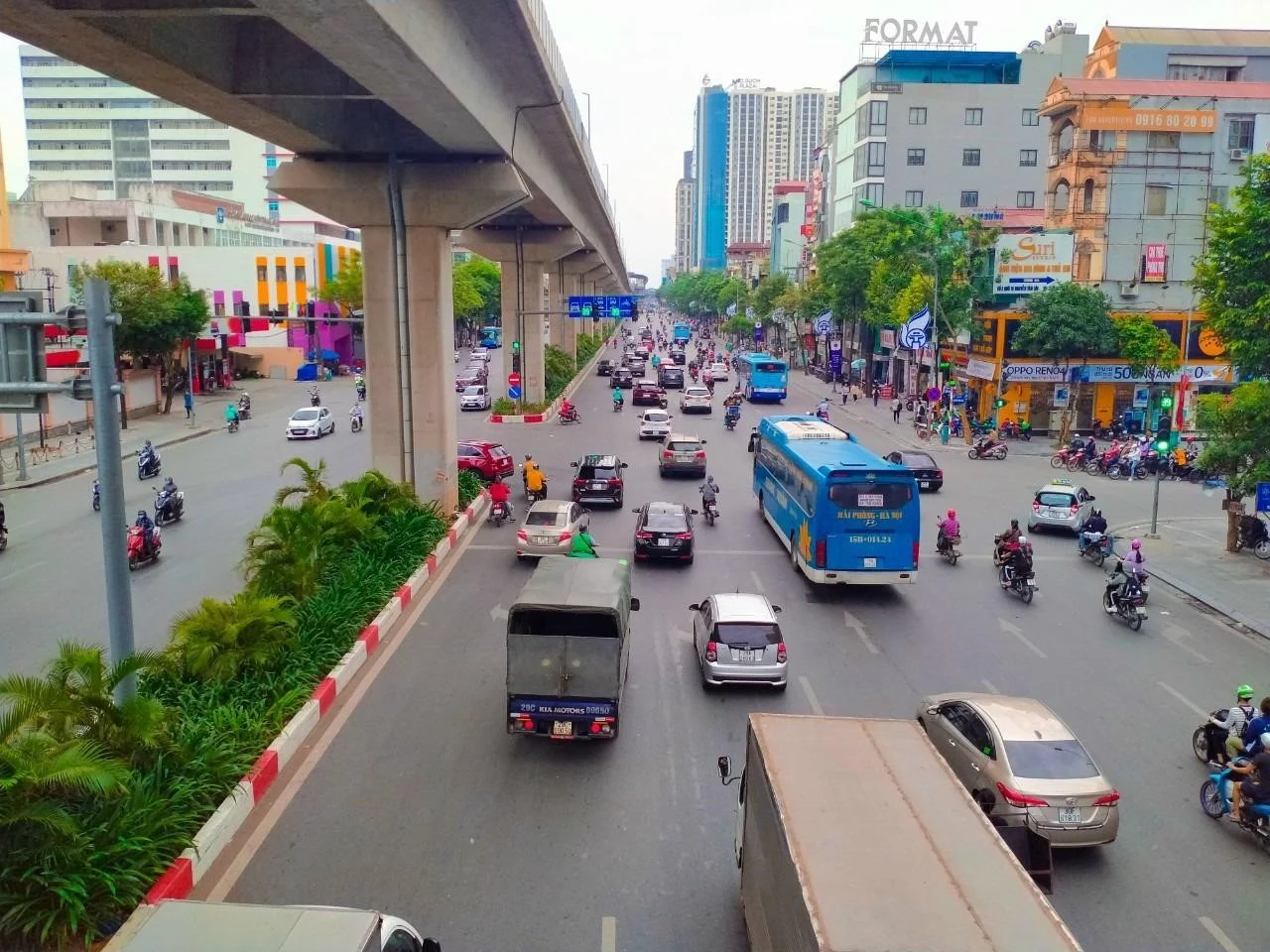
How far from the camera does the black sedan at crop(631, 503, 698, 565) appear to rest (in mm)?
22359

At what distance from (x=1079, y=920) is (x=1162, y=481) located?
30456mm

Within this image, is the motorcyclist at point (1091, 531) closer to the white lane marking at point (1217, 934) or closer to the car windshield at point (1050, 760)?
the car windshield at point (1050, 760)

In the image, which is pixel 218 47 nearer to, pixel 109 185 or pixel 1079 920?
pixel 1079 920

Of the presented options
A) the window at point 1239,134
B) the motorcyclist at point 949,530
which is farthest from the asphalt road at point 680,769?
the window at point 1239,134

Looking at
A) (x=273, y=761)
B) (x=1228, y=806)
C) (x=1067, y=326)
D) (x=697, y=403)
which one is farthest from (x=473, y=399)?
(x=1228, y=806)

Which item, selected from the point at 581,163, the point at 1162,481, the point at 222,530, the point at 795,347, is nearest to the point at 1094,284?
the point at 1162,481

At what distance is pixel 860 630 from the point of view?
1831cm

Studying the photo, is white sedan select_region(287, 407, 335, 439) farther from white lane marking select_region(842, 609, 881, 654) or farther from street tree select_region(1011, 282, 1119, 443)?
white lane marking select_region(842, 609, 881, 654)

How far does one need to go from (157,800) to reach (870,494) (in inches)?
531

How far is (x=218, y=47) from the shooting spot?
15523 millimetres

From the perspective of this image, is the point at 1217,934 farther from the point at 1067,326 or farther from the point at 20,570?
the point at 1067,326

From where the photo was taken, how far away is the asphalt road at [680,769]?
9.34m

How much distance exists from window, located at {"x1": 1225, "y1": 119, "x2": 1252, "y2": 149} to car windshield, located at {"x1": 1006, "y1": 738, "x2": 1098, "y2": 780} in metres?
47.0

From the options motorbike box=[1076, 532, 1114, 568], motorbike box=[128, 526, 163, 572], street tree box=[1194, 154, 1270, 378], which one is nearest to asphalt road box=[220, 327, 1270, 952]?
motorbike box=[1076, 532, 1114, 568]
